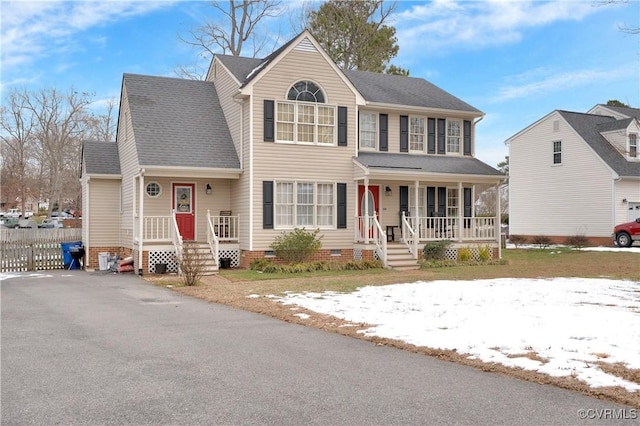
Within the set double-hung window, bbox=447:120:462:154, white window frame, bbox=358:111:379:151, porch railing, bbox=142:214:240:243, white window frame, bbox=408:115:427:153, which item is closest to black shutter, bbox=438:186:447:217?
white window frame, bbox=408:115:427:153

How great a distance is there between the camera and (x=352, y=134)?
2125 cm

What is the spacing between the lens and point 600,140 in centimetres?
3198

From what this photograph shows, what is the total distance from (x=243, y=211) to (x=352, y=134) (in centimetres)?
485

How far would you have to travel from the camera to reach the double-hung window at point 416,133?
2364 centimetres

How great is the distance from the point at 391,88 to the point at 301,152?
6487 millimetres

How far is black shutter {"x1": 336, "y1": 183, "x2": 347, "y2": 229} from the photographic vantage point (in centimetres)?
2089

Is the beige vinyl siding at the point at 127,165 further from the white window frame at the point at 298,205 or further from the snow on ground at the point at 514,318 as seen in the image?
the snow on ground at the point at 514,318

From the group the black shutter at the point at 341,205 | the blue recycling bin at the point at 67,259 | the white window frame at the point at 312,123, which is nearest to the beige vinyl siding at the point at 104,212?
the blue recycling bin at the point at 67,259

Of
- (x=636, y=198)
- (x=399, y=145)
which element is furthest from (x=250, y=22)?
(x=636, y=198)

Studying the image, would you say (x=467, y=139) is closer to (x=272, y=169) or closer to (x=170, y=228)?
(x=272, y=169)

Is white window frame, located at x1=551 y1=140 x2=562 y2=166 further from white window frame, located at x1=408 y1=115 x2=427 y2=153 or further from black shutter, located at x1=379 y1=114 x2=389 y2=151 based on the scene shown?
black shutter, located at x1=379 y1=114 x2=389 y2=151

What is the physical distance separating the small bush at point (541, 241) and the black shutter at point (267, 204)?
58.6 ft

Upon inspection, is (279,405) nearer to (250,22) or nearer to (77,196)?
(250,22)

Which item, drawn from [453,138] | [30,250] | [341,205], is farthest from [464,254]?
[30,250]
